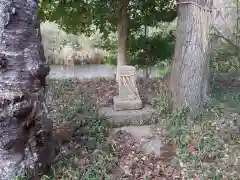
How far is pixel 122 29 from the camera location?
4.67 metres

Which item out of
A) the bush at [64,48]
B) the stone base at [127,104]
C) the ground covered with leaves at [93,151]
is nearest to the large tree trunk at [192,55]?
the stone base at [127,104]

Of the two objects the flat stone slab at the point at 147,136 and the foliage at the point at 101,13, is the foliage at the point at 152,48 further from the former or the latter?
the flat stone slab at the point at 147,136

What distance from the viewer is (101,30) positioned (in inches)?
193

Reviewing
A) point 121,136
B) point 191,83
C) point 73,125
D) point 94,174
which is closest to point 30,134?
point 94,174

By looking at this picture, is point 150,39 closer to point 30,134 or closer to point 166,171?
point 166,171

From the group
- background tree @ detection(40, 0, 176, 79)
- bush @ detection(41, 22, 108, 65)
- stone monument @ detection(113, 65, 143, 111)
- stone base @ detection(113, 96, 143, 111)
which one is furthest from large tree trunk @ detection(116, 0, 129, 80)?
bush @ detection(41, 22, 108, 65)

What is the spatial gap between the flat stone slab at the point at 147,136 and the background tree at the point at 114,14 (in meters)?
1.59

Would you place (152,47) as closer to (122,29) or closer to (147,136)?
(122,29)

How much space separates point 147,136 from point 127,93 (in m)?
0.75

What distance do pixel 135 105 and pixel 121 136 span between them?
27.5 inches

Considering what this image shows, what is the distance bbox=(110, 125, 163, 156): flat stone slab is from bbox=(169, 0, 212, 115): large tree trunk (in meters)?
0.40

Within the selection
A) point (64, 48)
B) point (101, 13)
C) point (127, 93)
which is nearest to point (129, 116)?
point (127, 93)

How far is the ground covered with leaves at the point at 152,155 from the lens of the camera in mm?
2598

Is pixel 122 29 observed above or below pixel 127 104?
above
